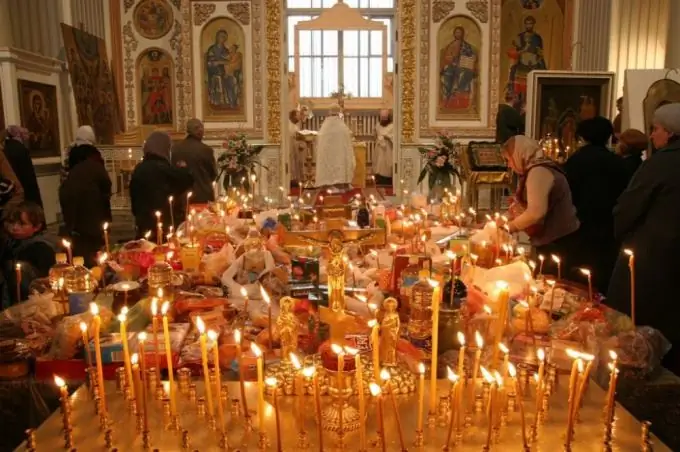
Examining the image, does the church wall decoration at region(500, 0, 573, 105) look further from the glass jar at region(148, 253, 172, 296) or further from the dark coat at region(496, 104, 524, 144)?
the glass jar at region(148, 253, 172, 296)

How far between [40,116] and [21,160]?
125 inches

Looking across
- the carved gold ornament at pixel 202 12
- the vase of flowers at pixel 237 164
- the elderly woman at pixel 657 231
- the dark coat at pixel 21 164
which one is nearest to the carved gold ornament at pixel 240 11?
the carved gold ornament at pixel 202 12

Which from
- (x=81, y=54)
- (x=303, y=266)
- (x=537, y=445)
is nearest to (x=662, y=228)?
(x=303, y=266)

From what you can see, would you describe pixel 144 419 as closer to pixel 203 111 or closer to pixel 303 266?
pixel 303 266

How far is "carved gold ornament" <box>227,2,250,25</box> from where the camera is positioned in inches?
488

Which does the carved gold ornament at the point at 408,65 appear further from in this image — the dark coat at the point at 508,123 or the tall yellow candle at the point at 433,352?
the tall yellow candle at the point at 433,352

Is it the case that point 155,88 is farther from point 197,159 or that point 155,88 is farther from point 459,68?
point 197,159

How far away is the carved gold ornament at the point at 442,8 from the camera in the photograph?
12.1 m

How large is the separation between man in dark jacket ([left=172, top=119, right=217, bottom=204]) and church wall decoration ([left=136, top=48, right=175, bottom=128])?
573cm

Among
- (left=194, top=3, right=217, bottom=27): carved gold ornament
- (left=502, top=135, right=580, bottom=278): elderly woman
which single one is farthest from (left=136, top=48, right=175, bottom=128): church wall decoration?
(left=502, top=135, right=580, bottom=278): elderly woman

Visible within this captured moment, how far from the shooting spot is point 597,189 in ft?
16.4

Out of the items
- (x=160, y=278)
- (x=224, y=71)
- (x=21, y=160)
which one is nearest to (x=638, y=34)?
(x=224, y=71)

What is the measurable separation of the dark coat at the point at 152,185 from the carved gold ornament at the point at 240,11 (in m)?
7.18

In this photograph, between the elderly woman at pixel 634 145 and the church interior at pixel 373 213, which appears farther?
the elderly woman at pixel 634 145
